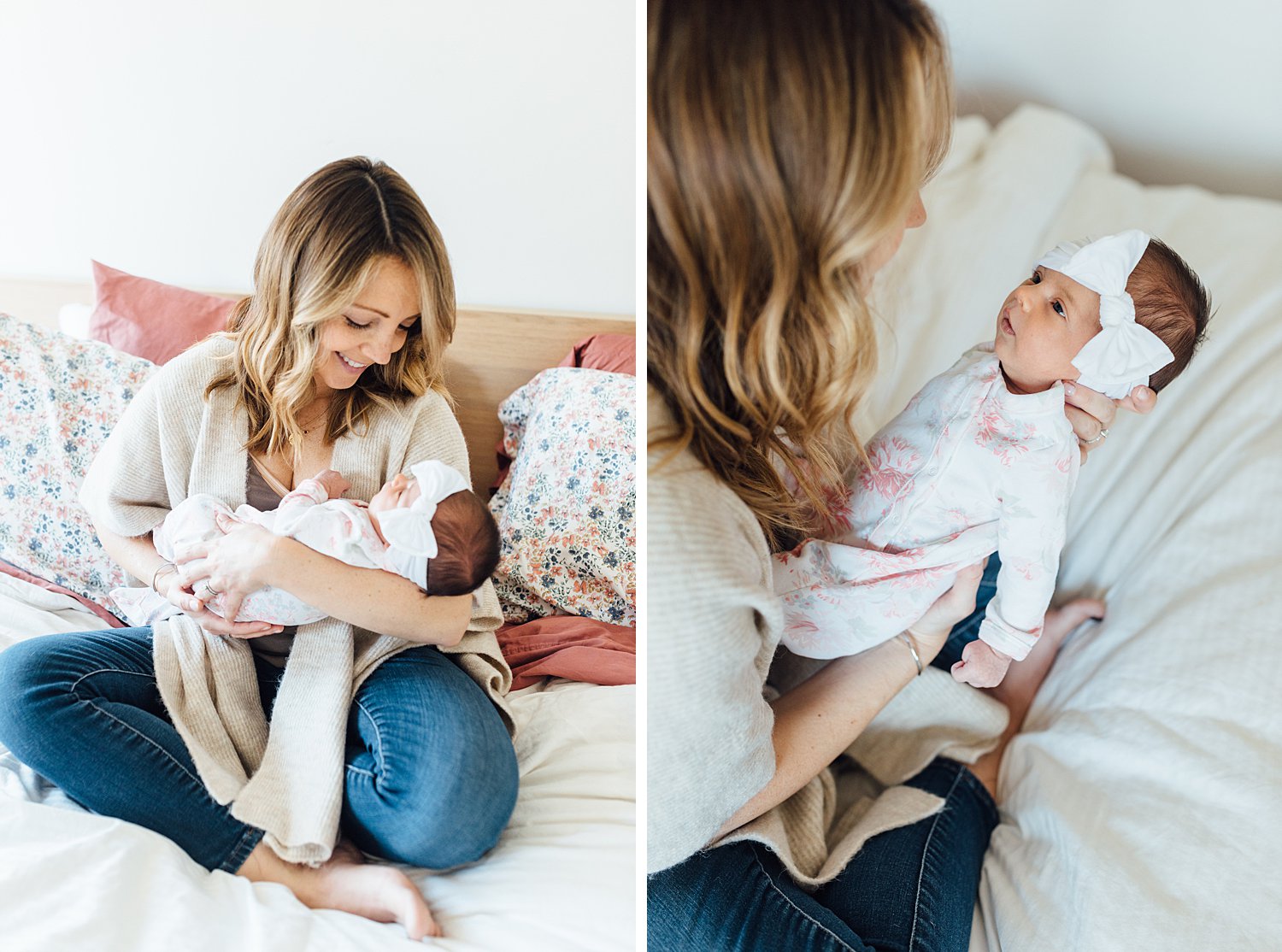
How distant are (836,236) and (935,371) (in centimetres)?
32

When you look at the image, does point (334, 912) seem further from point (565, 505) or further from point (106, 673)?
point (565, 505)

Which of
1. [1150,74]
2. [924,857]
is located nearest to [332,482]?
[924,857]

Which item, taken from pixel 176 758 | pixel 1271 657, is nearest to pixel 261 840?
pixel 176 758

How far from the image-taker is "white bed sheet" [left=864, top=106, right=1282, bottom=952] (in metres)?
0.56

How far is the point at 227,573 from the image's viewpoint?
60 centimetres

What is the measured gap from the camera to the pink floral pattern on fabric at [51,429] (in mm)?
671

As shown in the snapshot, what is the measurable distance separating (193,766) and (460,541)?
0.30 meters

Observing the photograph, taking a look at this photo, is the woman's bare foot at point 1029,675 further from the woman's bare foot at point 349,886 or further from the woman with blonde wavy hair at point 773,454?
the woman's bare foot at point 349,886

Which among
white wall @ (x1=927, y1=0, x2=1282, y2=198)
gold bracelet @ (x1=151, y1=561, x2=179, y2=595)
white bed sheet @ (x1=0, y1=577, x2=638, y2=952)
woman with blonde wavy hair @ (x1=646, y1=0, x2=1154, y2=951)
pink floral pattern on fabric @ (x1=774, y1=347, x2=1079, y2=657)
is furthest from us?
white wall @ (x1=927, y1=0, x2=1282, y2=198)

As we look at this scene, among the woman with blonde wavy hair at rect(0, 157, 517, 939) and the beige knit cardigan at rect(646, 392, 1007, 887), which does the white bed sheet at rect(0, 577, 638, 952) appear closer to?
the woman with blonde wavy hair at rect(0, 157, 517, 939)

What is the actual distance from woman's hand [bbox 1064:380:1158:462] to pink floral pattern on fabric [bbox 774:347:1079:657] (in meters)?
0.01

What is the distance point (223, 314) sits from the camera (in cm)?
72

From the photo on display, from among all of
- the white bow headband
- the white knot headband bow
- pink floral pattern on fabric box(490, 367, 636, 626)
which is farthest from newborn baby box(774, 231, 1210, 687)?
pink floral pattern on fabric box(490, 367, 636, 626)

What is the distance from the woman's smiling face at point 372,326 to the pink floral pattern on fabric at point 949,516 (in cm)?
30
